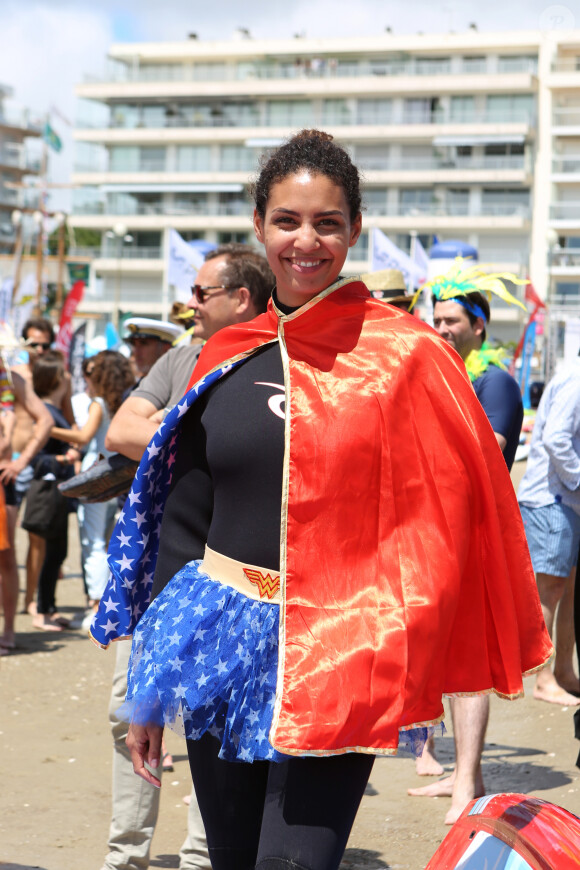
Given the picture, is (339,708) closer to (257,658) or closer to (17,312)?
(257,658)

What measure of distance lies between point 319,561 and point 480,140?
7499 cm

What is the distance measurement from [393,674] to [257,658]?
307 mm

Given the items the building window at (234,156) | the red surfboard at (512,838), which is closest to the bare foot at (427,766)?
the red surfboard at (512,838)

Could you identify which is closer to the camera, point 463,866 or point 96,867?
point 463,866

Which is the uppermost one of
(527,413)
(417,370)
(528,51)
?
(528,51)

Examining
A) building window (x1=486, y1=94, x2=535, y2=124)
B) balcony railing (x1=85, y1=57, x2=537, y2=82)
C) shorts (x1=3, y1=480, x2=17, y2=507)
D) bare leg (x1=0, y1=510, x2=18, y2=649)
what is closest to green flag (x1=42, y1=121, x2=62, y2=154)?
A: balcony railing (x1=85, y1=57, x2=537, y2=82)

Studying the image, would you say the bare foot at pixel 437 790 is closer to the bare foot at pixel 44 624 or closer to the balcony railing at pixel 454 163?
the bare foot at pixel 44 624

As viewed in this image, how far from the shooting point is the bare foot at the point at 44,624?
854 cm

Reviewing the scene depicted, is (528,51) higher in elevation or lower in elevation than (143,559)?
higher

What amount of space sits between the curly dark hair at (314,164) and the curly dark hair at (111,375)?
18.3 feet

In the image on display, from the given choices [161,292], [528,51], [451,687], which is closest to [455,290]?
[451,687]

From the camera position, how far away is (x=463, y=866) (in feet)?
7.63

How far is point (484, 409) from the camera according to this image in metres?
4.56

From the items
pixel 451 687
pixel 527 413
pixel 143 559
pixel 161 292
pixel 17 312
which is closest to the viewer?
pixel 451 687
